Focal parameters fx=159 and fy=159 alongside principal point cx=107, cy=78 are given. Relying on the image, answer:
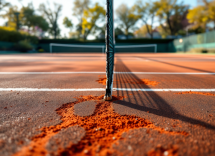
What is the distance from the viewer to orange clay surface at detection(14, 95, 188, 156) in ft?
3.74

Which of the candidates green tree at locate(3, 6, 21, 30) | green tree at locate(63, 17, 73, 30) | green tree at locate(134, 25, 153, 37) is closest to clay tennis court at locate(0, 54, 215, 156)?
green tree at locate(3, 6, 21, 30)

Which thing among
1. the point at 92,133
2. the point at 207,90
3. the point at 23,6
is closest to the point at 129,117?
the point at 92,133

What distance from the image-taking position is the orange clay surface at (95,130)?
44.9 inches

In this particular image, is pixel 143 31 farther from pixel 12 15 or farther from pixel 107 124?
pixel 107 124

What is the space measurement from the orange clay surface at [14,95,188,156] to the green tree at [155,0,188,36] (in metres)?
47.7

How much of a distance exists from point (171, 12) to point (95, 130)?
165 ft

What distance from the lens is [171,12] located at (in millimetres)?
44406

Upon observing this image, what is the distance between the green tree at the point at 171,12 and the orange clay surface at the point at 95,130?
1878 inches

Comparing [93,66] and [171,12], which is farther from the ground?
[171,12]

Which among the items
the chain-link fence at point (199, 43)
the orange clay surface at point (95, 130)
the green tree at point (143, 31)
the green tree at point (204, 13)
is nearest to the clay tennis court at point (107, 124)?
the orange clay surface at point (95, 130)

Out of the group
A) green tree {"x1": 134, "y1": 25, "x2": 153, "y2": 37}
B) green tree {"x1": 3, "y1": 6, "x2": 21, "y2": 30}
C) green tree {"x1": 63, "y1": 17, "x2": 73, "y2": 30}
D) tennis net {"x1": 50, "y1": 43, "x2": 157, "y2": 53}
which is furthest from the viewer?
green tree {"x1": 134, "y1": 25, "x2": 153, "y2": 37}

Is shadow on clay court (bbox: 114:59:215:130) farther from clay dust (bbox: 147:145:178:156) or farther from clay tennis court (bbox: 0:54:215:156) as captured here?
clay dust (bbox: 147:145:178:156)

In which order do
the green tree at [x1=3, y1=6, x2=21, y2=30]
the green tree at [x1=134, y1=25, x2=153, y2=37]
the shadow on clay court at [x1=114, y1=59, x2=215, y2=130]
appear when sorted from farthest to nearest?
the green tree at [x1=134, y1=25, x2=153, y2=37] → the green tree at [x1=3, y1=6, x2=21, y2=30] → the shadow on clay court at [x1=114, y1=59, x2=215, y2=130]

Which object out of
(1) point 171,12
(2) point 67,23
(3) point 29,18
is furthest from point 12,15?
(1) point 171,12
